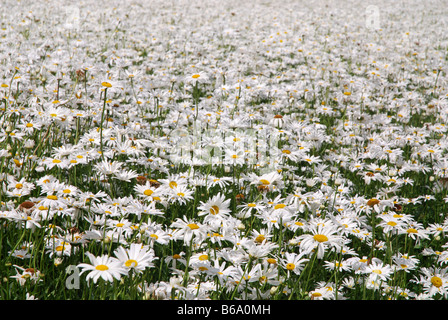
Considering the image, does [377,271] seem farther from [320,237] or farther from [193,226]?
[193,226]

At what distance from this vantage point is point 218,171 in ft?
15.2

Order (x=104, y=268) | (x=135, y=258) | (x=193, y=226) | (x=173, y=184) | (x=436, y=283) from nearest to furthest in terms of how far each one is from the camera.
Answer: (x=104, y=268)
(x=135, y=258)
(x=193, y=226)
(x=436, y=283)
(x=173, y=184)

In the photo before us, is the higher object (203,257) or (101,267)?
(101,267)

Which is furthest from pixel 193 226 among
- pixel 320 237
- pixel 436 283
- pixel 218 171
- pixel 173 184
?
pixel 218 171

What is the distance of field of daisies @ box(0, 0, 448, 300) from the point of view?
2.53m

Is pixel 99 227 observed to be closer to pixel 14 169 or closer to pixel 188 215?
pixel 188 215

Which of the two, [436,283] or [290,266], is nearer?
[290,266]

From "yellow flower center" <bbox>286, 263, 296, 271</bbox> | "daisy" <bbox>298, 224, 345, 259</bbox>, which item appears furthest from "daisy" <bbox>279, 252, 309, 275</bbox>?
"daisy" <bbox>298, 224, 345, 259</bbox>

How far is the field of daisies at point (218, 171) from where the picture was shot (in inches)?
99.6

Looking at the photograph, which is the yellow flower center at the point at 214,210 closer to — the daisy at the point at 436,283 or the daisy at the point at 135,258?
the daisy at the point at 135,258

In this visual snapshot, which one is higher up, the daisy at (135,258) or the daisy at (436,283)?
the daisy at (135,258)

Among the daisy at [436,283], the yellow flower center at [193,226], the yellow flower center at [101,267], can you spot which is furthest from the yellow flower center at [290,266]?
the yellow flower center at [101,267]

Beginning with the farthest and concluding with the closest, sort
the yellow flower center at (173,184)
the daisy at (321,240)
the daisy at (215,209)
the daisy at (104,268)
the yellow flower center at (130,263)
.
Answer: the yellow flower center at (173,184), the daisy at (215,209), the daisy at (321,240), the yellow flower center at (130,263), the daisy at (104,268)

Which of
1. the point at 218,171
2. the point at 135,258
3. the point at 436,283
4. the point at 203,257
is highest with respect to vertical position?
the point at 135,258
